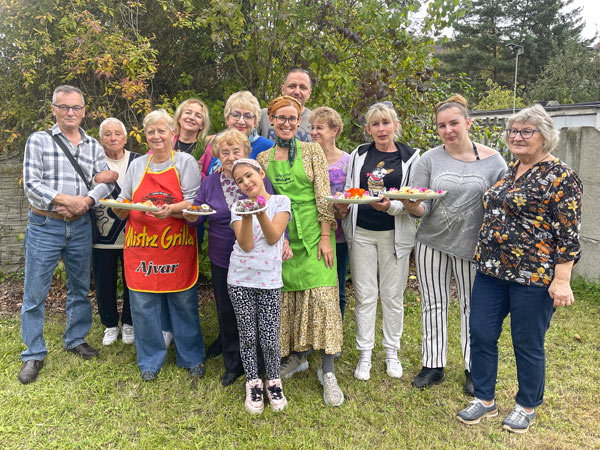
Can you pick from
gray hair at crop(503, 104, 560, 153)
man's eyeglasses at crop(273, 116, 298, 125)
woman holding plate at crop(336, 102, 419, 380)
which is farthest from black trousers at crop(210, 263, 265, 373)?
gray hair at crop(503, 104, 560, 153)

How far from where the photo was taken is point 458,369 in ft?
12.5

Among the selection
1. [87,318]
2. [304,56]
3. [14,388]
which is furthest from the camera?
[304,56]

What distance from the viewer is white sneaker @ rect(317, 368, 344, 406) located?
328 centimetres

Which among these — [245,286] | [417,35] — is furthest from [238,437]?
[417,35]

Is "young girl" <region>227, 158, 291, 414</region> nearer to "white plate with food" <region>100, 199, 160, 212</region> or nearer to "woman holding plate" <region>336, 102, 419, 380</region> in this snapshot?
"white plate with food" <region>100, 199, 160, 212</region>

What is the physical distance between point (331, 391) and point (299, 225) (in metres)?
1.24

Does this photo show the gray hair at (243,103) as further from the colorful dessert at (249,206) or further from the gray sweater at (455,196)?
the gray sweater at (455,196)

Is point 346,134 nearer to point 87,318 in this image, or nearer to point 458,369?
point 458,369

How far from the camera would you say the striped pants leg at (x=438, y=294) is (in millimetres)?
3344

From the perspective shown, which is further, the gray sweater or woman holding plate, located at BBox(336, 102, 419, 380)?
woman holding plate, located at BBox(336, 102, 419, 380)

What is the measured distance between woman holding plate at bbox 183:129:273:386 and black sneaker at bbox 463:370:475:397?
1.78 metres

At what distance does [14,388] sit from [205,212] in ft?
6.77

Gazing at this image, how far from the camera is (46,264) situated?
360cm

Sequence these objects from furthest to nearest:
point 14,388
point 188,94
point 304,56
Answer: point 188,94
point 304,56
point 14,388
